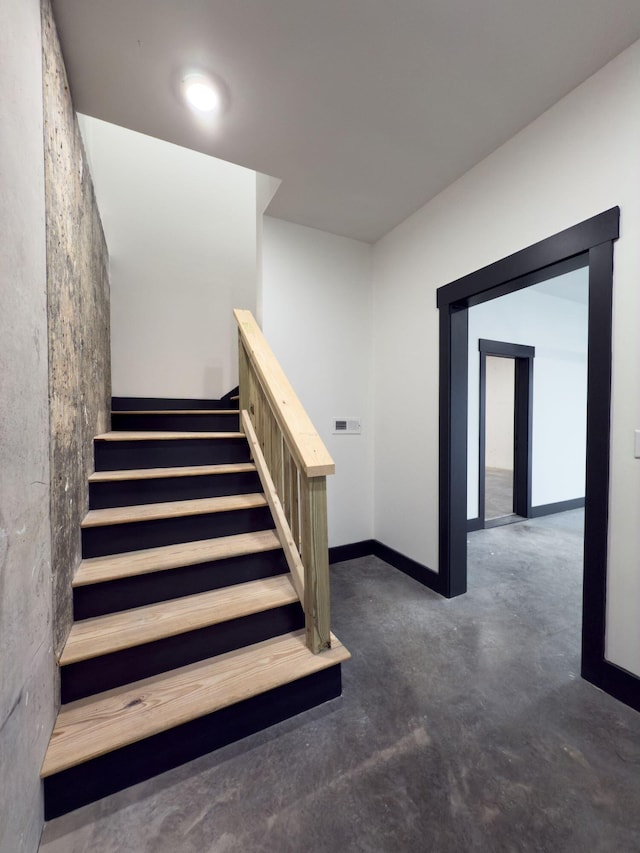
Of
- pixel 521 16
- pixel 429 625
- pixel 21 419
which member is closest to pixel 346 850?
pixel 429 625

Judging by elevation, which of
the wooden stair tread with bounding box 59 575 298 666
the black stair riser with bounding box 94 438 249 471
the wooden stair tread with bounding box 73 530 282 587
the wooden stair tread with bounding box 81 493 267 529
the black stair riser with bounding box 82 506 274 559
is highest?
the black stair riser with bounding box 94 438 249 471

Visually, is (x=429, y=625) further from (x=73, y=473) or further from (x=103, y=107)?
(x=103, y=107)

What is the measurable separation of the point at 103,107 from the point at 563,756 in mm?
3398

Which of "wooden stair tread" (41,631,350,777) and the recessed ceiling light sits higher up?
the recessed ceiling light

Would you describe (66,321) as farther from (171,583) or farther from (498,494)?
(498,494)

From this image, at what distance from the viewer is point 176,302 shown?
10.7ft

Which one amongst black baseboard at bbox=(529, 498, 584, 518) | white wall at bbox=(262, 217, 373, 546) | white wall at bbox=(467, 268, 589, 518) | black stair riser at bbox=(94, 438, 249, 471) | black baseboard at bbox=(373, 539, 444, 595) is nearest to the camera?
black stair riser at bbox=(94, 438, 249, 471)

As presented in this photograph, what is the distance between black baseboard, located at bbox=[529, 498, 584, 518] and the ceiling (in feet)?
12.2

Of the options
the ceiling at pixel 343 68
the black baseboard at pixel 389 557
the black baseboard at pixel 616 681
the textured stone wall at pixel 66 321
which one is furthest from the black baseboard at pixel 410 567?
the ceiling at pixel 343 68

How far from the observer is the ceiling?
1.28 meters

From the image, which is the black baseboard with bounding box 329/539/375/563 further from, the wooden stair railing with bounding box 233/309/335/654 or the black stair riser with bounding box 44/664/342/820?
the black stair riser with bounding box 44/664/342/820

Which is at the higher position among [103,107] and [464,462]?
[103,107]

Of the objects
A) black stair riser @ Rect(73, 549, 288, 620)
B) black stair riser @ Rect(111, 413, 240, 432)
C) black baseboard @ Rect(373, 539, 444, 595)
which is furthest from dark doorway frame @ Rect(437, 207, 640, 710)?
black stair riser @ Rect(111, 413, 240, 432)

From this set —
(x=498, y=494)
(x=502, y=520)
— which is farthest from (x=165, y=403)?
(x=498, y=494)
